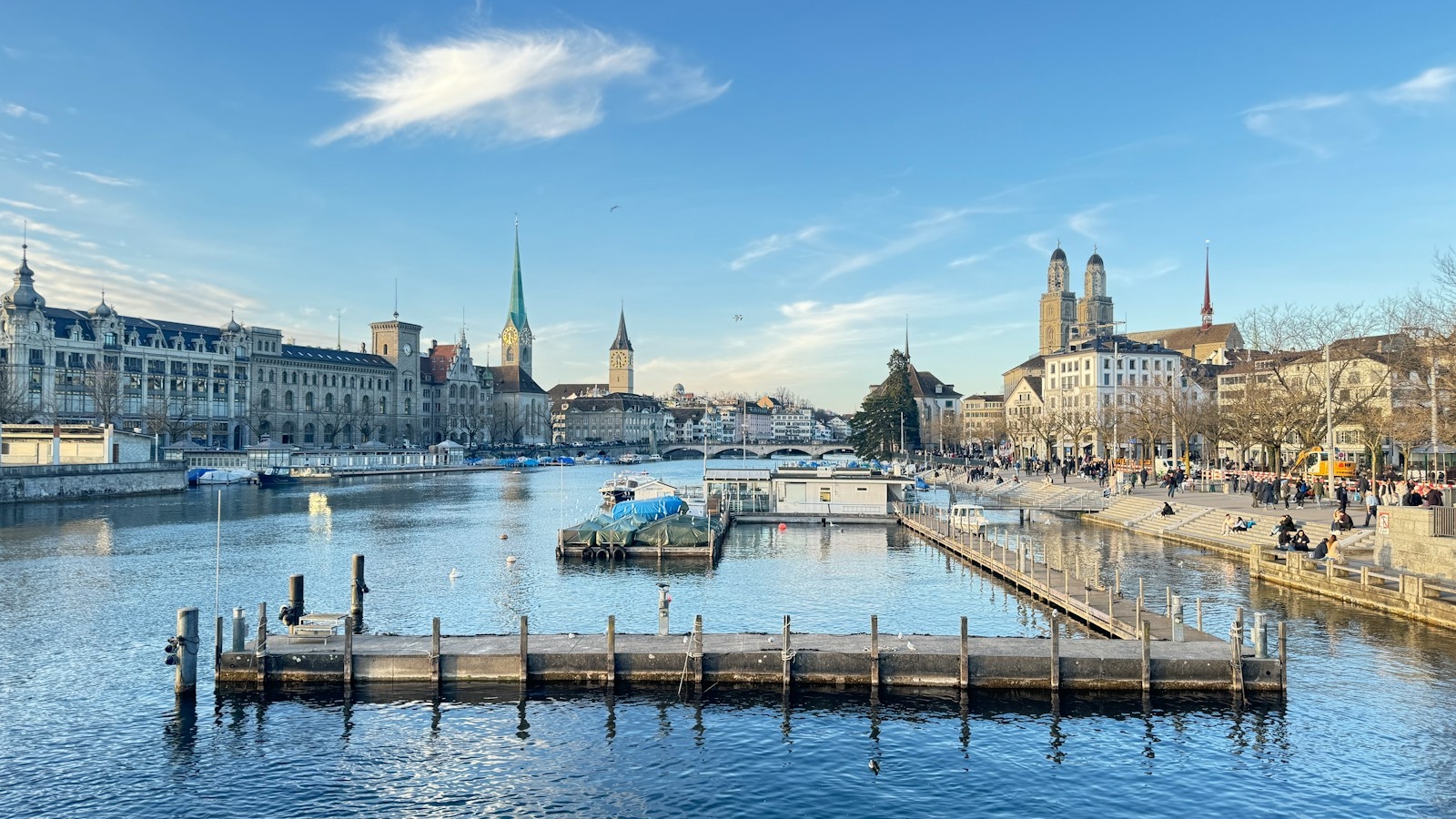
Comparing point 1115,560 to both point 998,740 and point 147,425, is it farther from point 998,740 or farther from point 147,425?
point 147,425

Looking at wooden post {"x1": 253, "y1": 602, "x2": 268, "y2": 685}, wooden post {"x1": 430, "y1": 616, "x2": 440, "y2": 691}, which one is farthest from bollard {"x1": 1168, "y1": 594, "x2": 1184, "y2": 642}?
wooden post {"x1": 253, "y1": 602, "x2": 268, "y2": 685}

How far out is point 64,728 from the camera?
970 inches

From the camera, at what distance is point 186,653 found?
89.4 ft

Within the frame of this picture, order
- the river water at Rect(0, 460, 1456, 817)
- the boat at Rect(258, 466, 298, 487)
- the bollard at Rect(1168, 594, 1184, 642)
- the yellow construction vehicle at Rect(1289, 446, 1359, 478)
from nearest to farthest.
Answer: the river water at Rect(0, 460, 1456, 817)
the bollard at Rect(1168, 594, 1184, 642)
the yellow construction vehicle at Rect(1289, 446, 1359, 478)
the boat at Rect(258, 466, 298, 487)

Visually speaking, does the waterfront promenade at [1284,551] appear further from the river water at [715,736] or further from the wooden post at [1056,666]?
the wooden post at [1056,666]

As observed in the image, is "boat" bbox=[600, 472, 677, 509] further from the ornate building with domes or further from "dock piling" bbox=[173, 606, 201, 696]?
the ornate building with domes

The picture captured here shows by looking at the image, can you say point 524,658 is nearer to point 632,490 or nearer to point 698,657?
point 698,657

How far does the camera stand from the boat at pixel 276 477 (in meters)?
123

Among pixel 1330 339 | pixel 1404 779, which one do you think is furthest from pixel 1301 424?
pixel 1404 779

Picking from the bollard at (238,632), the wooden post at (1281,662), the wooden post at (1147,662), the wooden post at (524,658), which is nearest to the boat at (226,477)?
the bollard at (238,632)

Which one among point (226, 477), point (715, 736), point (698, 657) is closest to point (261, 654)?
point (698, 657)

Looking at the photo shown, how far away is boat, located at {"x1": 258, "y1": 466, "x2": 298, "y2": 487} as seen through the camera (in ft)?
405

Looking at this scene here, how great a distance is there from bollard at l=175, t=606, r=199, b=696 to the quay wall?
75812 millimetres

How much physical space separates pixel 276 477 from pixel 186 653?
108328 mm
